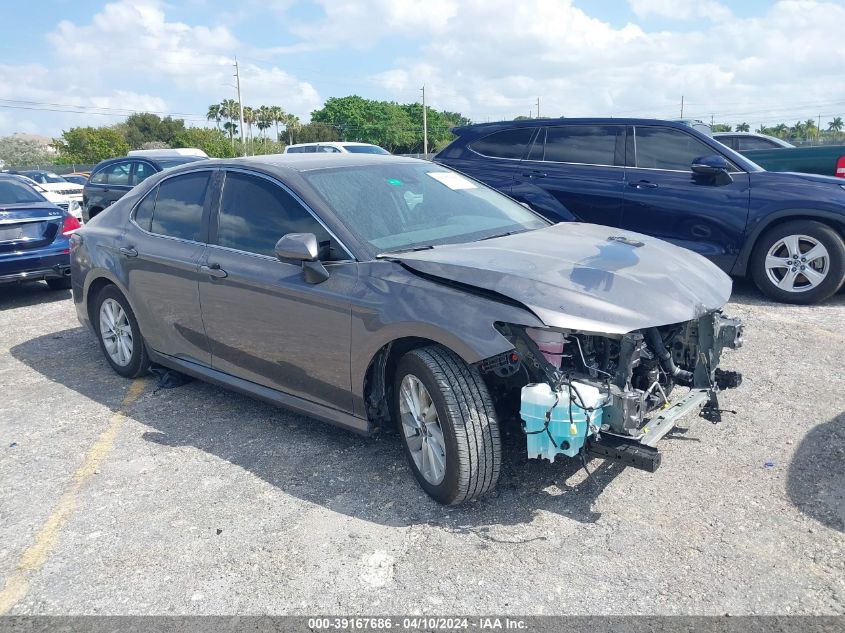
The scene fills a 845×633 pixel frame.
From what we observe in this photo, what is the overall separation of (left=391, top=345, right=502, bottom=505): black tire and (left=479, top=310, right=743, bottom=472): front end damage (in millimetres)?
138

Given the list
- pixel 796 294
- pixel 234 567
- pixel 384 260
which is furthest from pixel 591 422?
pixel 796 294

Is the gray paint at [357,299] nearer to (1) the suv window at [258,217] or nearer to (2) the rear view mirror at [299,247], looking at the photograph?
(1) the suv window at [258,217]

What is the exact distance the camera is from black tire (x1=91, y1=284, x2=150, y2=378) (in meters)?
5.29

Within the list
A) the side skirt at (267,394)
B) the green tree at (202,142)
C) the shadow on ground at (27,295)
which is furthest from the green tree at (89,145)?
the side skirt at (267,394)

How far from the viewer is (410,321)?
3.36m

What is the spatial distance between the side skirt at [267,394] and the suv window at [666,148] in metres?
5.04

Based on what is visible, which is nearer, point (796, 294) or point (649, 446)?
point (649, 446)

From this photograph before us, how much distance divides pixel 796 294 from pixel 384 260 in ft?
16.5

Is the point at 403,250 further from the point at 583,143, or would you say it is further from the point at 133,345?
the point at 583,143

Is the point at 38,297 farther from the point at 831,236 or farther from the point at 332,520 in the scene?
the point at 831,236

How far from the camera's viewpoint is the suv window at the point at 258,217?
3988 mm

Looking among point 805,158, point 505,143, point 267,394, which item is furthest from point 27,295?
point 805,158

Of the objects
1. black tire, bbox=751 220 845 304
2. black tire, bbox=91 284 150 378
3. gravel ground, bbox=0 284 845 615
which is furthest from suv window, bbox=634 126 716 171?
black tire, bbox=91 284 150 378

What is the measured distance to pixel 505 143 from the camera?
845cm
